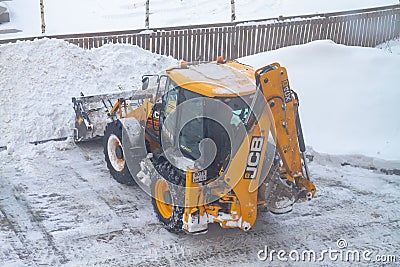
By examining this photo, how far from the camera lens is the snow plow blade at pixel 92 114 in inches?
450

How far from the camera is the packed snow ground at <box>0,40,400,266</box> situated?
27.3ft

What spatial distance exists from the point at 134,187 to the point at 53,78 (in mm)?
4278

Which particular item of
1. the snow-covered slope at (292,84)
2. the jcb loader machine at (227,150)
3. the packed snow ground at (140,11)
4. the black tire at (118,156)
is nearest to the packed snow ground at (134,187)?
the snow-covered slope at (292,84)

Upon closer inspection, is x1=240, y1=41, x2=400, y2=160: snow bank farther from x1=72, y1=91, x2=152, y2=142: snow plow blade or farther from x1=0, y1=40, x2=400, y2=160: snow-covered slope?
x1=72, y1=91, x2=152, y2=142: snow plow blade

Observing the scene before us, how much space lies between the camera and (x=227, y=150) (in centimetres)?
811

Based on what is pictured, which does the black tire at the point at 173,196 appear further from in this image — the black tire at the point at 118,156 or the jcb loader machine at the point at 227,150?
the black tire at the point at 118,156

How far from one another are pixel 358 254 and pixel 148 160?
331cm

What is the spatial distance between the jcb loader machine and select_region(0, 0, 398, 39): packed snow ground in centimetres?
1216

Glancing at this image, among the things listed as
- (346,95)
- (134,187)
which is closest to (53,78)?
(134,187)

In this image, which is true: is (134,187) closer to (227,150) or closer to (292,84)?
(227,150)

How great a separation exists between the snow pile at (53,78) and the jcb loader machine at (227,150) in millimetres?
3908

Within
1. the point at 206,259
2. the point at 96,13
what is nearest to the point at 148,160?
the point at 206,259

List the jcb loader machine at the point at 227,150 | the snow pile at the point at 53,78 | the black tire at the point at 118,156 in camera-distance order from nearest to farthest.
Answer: the jcb loader machine at the point at 227,150, the black tire at the point at 118,156, the snow pile at the point at 53,78

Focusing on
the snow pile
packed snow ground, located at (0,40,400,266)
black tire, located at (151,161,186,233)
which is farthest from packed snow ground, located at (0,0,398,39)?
black tire, located at (151,161,186,233)
